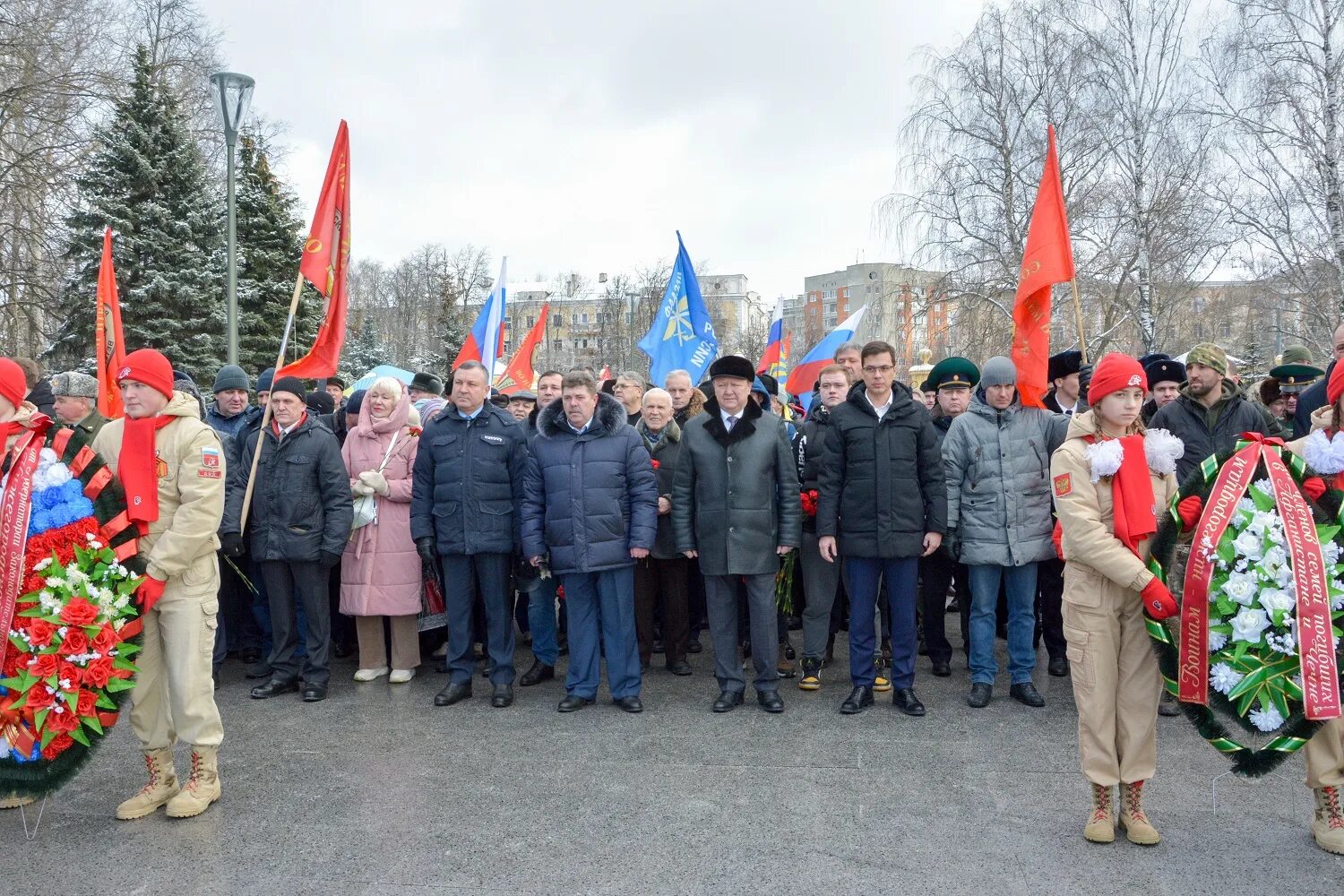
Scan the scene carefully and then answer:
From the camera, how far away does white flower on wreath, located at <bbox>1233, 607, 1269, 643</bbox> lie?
3.98m

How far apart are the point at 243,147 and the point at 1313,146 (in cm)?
2643

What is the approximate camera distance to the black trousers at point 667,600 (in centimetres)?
732

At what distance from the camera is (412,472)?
7.05 metres

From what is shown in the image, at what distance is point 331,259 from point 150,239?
54.7 ft

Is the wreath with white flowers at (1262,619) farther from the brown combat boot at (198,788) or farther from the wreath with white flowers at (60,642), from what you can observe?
the wreath with white flowers at (60,642)

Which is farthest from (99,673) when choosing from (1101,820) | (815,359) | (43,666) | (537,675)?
(815,359)

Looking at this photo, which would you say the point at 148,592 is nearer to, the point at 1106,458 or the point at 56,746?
the point at 56,746

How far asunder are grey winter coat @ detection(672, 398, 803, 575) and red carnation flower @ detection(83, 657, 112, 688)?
11.0 ft

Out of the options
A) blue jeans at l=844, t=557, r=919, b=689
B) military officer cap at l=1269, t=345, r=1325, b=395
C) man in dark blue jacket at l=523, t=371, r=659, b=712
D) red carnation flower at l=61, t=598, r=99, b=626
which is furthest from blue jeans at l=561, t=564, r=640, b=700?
military officer cap at l=1269, t=345, r=1325, b=395

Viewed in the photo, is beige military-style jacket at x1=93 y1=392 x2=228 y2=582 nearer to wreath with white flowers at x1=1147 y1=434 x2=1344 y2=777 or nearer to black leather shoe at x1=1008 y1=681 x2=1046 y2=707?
wreath with white flowers at x1=1147 y1=434 x2=1344 y2=777

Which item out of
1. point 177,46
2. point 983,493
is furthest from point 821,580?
point 177,46

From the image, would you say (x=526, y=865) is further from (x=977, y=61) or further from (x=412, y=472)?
(x=977, y=61)

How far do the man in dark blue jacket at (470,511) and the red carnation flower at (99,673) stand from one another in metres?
2.39

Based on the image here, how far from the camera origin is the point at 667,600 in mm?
7383
